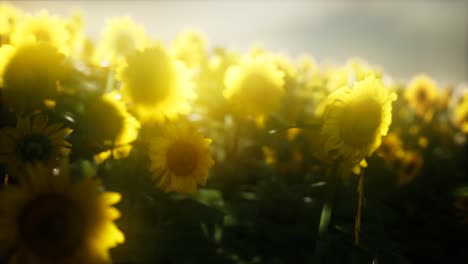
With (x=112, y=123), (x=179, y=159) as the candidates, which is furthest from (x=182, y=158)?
(x=112, y=123)

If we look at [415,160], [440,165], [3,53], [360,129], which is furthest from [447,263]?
[3,53]

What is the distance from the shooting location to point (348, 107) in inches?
57.6

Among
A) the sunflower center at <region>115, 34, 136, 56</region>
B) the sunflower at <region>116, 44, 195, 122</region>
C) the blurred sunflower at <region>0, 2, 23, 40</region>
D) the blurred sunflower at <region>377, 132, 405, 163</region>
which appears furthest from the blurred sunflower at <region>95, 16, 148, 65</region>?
the blurred sunflower at <region>377, 132, 405, 163</region>

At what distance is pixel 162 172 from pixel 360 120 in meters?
0.69

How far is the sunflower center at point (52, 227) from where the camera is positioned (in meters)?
1.03

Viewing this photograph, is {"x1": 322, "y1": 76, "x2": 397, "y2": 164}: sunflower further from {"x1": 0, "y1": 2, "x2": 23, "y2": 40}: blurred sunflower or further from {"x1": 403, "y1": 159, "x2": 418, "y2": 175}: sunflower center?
{"x1": 403, "y1": 159, "x2": 418, "y2": 175}: sunflower center

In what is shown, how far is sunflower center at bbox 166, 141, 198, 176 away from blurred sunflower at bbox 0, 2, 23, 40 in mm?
948

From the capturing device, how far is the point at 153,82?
1.76m

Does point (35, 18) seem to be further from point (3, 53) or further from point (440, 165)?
point (440, 165)

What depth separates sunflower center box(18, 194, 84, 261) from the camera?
103cm

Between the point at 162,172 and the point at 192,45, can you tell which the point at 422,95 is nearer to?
the point at 192,45

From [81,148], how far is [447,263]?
2.06 m

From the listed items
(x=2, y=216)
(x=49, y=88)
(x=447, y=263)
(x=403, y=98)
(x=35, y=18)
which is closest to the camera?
(x=2, y=216)

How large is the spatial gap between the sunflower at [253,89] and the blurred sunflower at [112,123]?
0.69m
